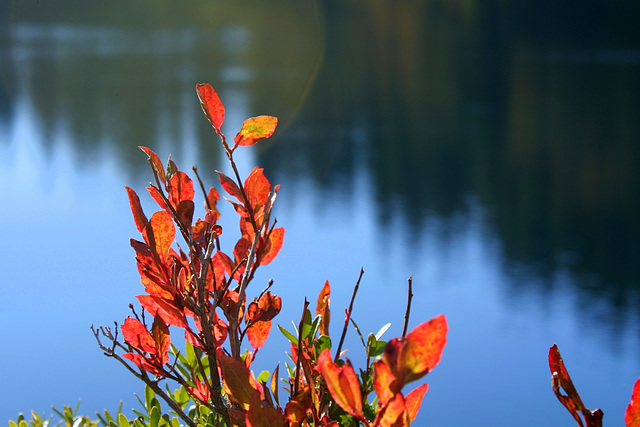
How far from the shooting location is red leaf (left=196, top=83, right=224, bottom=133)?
0.43m

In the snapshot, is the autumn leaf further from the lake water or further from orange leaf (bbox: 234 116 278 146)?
the lake water

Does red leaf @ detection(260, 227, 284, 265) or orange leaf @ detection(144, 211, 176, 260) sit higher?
red leaf @ detection(260, 227, 284, 265)

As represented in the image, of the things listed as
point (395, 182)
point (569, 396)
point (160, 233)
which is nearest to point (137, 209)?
point (160, 233)

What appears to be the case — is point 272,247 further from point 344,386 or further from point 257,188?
point 344,386

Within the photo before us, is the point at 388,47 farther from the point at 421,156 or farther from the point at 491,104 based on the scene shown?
the point at 421,156

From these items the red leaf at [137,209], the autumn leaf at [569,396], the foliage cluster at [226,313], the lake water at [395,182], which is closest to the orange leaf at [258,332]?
the foliage cluster at [226,313]

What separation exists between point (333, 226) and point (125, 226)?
1.40 meters

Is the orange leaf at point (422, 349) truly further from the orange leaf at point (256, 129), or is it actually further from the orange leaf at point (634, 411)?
the orange leaf at point (256, 129)

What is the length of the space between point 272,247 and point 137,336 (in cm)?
11

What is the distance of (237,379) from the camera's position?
38 cm

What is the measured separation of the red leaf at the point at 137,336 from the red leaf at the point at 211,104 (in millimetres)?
130

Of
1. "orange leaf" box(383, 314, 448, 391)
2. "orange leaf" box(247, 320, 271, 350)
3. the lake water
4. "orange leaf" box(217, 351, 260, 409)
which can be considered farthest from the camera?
the lake water

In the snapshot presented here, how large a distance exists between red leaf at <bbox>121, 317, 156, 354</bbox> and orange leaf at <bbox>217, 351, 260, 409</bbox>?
8cm

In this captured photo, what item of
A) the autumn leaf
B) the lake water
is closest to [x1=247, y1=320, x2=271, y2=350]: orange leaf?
the autumn leaf
